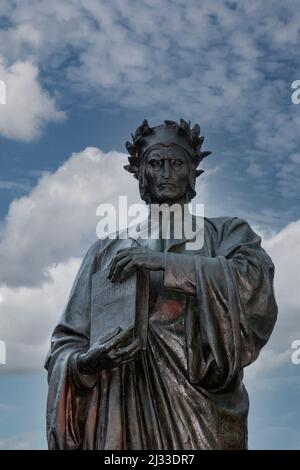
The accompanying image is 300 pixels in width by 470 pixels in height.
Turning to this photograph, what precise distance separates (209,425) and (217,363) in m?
0.65

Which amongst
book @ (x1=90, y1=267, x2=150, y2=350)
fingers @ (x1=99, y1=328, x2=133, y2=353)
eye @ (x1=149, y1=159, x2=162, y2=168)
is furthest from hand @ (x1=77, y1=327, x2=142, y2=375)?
eye @ (x1=149, y1=159, x2=162, y2=168)

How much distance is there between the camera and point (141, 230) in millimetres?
12898

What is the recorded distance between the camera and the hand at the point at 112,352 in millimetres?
11047

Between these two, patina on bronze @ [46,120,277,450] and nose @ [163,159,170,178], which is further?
nose @ [163,159,170,178]

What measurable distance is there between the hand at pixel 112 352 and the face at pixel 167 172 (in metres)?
2.13

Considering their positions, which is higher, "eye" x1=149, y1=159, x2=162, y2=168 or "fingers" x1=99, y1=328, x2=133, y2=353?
"eye" x1=149, y1=159, x2=162, y2=168

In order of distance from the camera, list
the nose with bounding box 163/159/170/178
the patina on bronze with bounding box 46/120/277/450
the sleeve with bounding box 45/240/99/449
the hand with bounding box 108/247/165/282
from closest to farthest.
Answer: the patina on bronze with bounding box 46/120/277/450
the sleeve with bounding box 45/240/99/449
the hand with bounding box 108/247/165/282
the nose with bounding box 163/159/170/178

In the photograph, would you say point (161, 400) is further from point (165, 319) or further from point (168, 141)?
point (168, 141)

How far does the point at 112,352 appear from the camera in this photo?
11.1 metres

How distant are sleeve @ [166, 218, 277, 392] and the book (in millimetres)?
328

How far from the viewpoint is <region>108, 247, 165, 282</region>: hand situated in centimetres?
1142

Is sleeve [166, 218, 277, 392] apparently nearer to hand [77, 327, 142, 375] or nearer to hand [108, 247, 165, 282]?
hand [108, 247, 165, 282]

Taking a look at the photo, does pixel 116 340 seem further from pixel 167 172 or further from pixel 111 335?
pixel 167 172

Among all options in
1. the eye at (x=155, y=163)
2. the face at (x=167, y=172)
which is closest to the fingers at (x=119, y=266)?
the face at (x=167, y=172)
